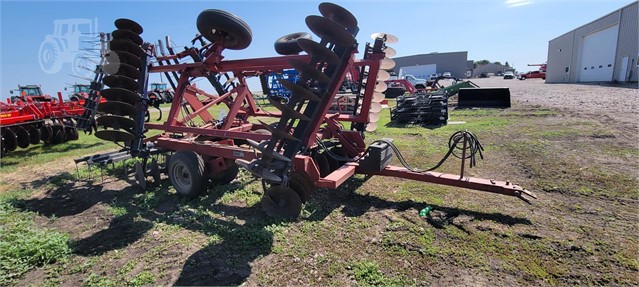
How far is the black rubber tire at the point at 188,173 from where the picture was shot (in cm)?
479

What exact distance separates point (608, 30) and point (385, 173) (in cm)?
3768

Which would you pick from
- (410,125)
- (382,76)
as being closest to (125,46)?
(382,76)

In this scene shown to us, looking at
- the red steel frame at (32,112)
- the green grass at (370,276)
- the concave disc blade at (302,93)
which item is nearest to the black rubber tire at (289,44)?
the concave disc blade at (302,93)

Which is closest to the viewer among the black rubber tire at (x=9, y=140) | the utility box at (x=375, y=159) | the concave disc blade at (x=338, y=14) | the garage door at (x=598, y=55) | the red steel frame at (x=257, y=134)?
the concave disc blade at (x=338, y=14)

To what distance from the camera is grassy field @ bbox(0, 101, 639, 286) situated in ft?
9.49

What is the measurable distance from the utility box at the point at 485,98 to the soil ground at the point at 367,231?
8.54 metres

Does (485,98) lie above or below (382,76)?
below

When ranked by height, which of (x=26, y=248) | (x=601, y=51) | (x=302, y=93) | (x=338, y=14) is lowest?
(x=26, y=248)

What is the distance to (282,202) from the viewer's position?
3861 mm

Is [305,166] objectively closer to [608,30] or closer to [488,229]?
[488,229]

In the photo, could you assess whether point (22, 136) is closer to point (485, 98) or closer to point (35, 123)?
point (35, 123)

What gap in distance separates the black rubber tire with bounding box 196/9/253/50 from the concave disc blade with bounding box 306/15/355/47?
5.82 ft

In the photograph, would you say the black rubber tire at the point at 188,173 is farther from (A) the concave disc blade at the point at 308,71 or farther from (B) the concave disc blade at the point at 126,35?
(A) the concave disc blade at the point at 308,71

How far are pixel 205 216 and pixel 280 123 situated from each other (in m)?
1.79
